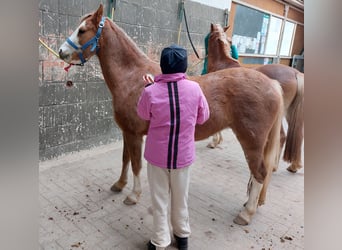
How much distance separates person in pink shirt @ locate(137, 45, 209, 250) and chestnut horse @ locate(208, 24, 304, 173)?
6.18 feet

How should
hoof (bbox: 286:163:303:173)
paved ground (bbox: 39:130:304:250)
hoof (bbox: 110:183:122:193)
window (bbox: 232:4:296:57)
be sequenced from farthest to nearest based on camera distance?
window (bbox: 232:4:296:57), hoof (bbox: 286:163:303:173), hoof (bbox: 110:183:122:193), paved ground (bbox: 39:130:304:250)

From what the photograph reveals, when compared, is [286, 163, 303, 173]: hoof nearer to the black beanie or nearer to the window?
the black beanie

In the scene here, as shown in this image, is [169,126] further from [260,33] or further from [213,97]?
[260,33]

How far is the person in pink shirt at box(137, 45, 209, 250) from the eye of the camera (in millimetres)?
1613

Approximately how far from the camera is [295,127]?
317 cm

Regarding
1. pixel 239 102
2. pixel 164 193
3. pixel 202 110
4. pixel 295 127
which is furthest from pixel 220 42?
pixel 164 193

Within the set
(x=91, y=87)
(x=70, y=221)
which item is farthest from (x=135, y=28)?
(x=70, y=221)

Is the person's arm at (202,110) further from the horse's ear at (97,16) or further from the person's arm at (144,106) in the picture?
the horse's ear at (97,16)

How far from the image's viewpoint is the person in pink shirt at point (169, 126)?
1.61 meters

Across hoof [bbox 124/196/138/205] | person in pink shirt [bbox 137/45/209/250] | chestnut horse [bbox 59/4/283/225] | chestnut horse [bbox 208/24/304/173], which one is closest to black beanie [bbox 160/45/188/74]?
person in pink shirt [bbox 137/45/209/250]

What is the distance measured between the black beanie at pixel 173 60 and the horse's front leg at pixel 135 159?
2.89 feet

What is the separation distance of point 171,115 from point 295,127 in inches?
83.9
